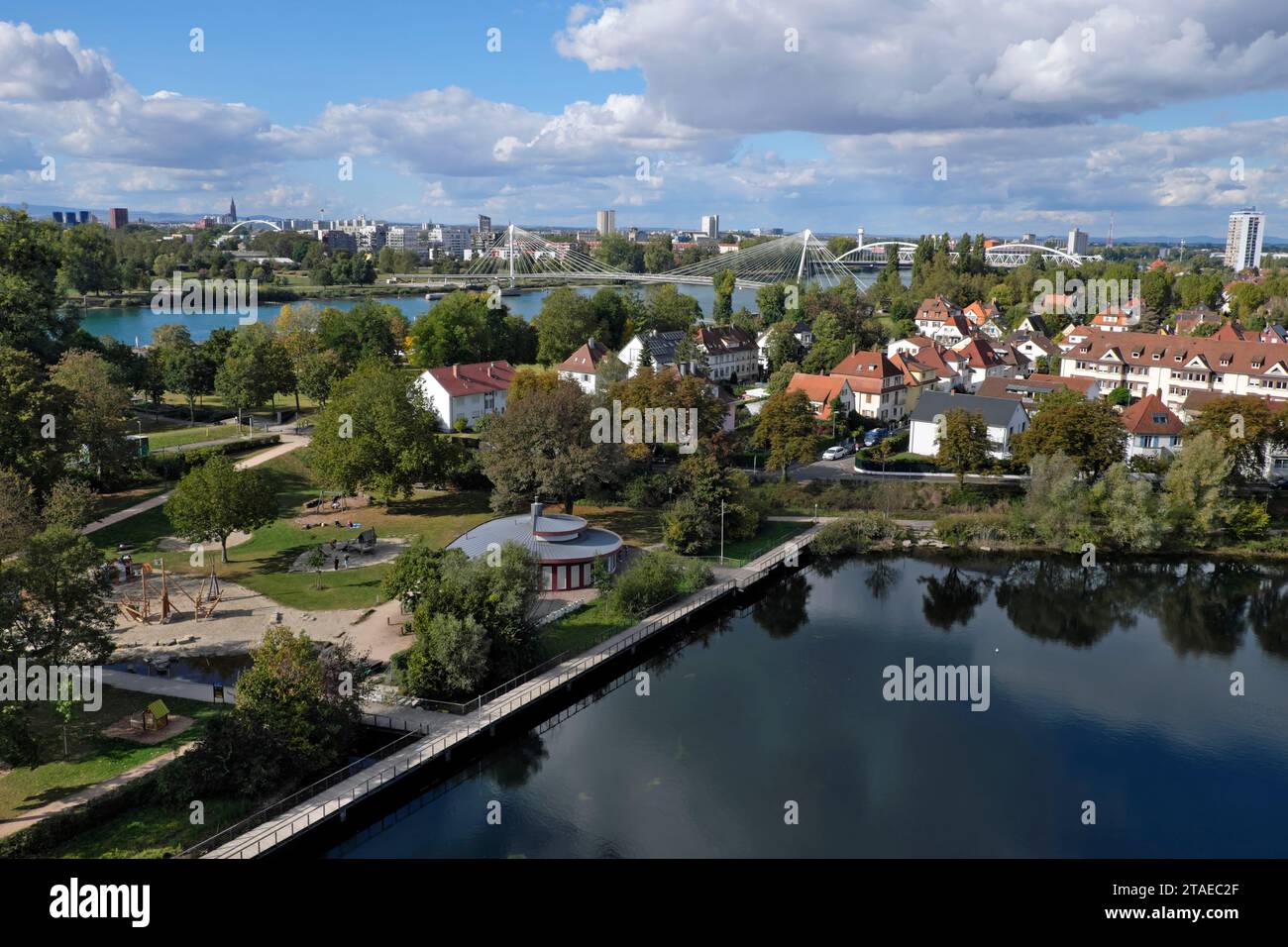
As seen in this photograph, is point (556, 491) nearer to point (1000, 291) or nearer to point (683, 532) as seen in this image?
point (683, 532)

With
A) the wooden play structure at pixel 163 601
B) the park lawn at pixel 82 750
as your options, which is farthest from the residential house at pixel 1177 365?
the park lawn at pixel 82 750

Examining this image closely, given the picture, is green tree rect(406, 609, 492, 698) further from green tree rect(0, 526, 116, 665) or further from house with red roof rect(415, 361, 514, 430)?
house with red roof rect(415, 361, 514, 430)

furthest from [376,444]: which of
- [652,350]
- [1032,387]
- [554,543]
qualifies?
[1032,387]

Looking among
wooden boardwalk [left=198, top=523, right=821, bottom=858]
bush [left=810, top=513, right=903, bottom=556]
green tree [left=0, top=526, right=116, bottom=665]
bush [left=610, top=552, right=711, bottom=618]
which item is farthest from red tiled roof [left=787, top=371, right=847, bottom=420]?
green tree [left=0, top=526, right=116, bottom=665]

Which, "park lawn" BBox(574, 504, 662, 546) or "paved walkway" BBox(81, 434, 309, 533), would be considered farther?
"park lawn" BBox(574, 504, 662, 546)

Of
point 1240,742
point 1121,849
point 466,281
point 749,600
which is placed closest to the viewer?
point 1121,849
